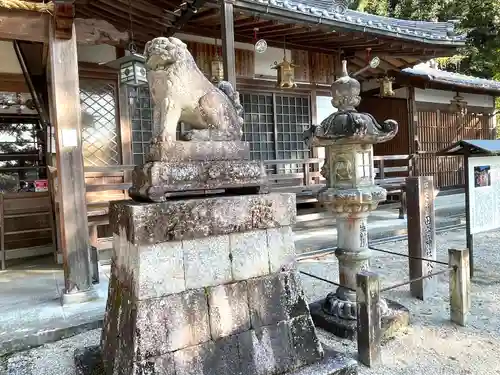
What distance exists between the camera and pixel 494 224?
549cm

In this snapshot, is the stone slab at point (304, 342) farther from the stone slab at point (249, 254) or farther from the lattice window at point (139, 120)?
the lattice window at point (139, 120)

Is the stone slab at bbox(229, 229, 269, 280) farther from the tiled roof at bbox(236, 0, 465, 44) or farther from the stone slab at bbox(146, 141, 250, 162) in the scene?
the tiled roof at bbox(236, 0, 465, 44)

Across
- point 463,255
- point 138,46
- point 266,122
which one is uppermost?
point 138,46

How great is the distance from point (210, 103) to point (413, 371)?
279 centimetres

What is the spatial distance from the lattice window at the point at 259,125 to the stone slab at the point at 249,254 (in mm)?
6316

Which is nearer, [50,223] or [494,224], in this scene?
[494,224]

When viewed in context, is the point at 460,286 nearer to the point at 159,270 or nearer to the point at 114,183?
Answer: the point at 159,270

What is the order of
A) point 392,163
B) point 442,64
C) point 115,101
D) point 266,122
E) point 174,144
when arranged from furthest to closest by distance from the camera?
1. point 442,64
2. point 392,163
3. point 266,122
4. point 115,101
5. point 174,144

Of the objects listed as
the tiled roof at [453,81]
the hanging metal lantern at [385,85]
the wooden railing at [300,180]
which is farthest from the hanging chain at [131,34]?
the tiled roof at [453,81]

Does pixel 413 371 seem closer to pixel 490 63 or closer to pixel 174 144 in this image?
pixel 174 144

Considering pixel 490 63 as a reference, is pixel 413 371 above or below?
below

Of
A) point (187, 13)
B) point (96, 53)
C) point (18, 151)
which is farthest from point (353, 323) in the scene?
point (18, 151)

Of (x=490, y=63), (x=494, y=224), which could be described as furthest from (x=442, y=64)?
(x=494, y=224)

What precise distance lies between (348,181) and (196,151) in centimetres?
200
